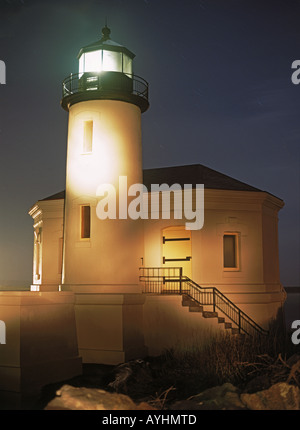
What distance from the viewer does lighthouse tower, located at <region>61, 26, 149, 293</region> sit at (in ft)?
71.0

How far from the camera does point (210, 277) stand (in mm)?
22453

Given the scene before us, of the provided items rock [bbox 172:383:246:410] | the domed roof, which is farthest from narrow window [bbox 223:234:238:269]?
rock [bbox 172:383:246:410]

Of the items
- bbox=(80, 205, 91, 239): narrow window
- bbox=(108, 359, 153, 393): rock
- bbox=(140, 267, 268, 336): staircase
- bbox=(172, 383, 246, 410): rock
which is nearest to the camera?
bbox=(172, 383, 246, 410): rock

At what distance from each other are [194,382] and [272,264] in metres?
8.84

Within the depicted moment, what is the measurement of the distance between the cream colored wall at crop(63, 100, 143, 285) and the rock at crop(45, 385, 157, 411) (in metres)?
8.36

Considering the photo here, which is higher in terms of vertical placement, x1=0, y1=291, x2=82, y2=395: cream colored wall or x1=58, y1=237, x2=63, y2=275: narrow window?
x1=58, y1=237, x2=63, y2=275: narrow window

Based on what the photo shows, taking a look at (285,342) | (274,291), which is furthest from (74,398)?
(274,291)

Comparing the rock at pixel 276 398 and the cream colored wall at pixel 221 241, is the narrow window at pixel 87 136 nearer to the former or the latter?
the cream colored wall at pixel 221 241

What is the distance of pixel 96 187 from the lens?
2175cm

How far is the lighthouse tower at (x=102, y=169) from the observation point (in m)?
21.6

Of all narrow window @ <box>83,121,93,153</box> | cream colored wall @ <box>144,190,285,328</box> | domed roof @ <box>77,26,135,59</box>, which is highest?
domed roof @ <box>77,26,135,59</box>

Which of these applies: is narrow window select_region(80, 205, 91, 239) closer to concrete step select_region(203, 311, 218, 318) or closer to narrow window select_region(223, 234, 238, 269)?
concrete step select_region(203, 311, 218, 318)

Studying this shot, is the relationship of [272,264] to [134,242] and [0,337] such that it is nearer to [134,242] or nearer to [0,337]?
[134,242]

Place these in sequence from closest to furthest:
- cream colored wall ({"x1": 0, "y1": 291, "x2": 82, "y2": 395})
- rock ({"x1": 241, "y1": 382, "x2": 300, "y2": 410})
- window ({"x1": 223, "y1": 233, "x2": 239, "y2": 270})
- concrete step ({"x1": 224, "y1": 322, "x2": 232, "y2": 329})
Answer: rock ({"x1": 241, "y1": 382, "x2": 300, "y2": 410})
cream colored wall ({"x1": 0, "y1": 291, "x2": 82, "y2": 395})
concrete step ({"x1": 224, "y1": 322, "x2": 232, "y2": 329})
window ({"x1": 223, "y1": 233, "x2": 239, "y2": 270})
